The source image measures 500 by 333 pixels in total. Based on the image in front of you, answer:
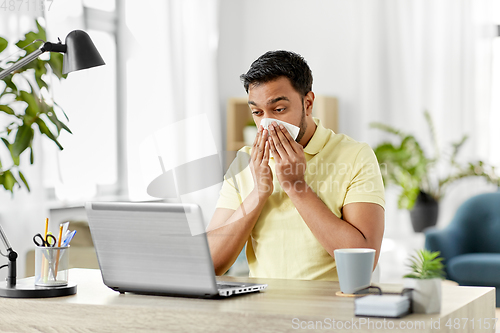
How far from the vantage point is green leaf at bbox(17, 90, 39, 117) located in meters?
1.79

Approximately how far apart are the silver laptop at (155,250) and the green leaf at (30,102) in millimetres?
744

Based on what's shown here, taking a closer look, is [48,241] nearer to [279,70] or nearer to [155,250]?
[155,250]

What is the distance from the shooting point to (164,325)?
3.43ft

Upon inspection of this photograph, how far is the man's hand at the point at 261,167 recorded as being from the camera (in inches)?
60.7

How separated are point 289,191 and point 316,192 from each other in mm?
119

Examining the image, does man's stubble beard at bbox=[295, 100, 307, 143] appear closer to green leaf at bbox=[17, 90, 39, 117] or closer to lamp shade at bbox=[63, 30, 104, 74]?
lamp shade at bbox=[63, 30, 104, 74]

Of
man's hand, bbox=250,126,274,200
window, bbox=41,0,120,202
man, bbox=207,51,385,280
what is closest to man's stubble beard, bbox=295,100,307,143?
man, bbox=207,51,385,280

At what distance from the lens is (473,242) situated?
12.8 ft

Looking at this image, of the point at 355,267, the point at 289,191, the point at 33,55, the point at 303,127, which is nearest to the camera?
the point at 355,267

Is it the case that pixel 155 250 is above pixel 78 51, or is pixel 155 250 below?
below

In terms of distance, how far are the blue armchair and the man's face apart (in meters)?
2.30

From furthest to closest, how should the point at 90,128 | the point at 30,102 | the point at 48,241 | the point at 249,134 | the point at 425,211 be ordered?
the point at 249,134, the point at 425,211, the point at 90,128, the point at 30,102, the point at 48,241

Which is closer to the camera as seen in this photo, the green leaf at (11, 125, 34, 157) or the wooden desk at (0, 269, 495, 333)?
the wooden desk at (0, 269, 495, 333)

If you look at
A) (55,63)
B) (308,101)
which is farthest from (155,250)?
(55,63)
